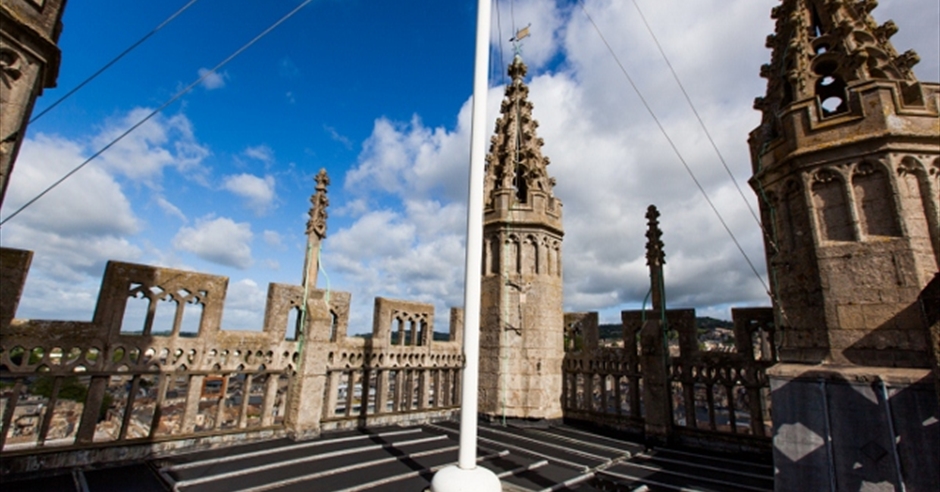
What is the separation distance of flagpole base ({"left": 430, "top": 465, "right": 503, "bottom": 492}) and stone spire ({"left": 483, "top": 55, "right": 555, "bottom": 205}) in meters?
11.3

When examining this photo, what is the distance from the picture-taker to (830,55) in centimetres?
779

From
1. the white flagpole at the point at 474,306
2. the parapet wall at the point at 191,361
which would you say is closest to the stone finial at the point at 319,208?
the parapet wall at the point at 191,361

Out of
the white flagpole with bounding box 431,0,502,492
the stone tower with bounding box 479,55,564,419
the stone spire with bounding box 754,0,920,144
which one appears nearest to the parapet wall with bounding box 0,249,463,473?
the white flagpole with bounding box 431,0,502,492

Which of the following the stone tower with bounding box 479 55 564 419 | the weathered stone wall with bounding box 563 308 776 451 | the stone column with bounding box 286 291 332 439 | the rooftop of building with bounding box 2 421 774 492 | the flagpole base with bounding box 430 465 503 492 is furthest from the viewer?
the stone tower with bounding box 479 55 564 419

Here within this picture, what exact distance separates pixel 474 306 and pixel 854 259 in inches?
271

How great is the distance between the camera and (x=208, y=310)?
376 inches

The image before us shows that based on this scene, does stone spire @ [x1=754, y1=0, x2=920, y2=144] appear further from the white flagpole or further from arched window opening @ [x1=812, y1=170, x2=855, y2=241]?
the white flagpole

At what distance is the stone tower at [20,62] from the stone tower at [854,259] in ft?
34.7

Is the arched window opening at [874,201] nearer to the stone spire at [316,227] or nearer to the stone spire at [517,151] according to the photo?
the stone spire at [517,151]

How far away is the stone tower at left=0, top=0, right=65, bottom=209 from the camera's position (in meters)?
3.46

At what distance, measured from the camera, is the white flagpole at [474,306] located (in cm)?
387

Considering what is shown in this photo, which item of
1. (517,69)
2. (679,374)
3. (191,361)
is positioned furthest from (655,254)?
(191,361)

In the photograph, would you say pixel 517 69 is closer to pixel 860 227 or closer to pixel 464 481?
pixel 860 227

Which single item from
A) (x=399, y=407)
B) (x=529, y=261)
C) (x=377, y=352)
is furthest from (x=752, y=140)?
(x=399, y=407)
